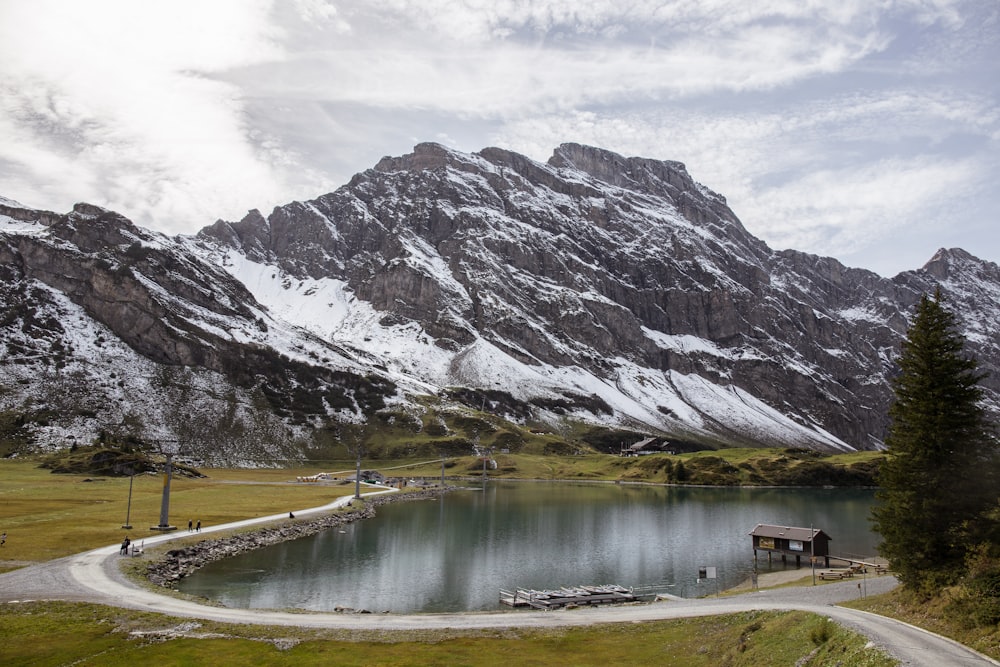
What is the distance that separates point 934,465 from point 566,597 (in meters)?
27.9

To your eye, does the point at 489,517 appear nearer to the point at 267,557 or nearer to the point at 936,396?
the point at 267,557

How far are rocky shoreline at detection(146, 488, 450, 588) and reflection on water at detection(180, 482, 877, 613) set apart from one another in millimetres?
1660

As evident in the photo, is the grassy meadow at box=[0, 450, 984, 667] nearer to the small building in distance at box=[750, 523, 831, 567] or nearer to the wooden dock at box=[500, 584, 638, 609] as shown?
the wooden dock at box=[500, 584, 638, 609]

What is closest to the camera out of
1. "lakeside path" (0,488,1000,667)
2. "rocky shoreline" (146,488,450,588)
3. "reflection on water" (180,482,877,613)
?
"lakeside path" (0,488,1000,667)

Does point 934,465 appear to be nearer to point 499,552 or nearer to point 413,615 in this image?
point 413,615

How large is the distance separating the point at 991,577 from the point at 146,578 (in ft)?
193

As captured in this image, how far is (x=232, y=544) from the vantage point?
251 feet

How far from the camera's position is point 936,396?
131ft

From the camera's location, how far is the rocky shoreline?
60.3 metres

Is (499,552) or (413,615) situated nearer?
(413,615)

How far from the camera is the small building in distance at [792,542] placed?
7900cm

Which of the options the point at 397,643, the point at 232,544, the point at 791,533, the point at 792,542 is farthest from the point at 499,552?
the point at 397,643

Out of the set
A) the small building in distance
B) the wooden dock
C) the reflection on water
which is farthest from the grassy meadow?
the small building in distance


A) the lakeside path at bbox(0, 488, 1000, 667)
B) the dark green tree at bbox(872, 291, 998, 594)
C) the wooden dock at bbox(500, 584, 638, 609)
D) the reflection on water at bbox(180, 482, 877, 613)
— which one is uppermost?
the dark green tree at bbox(872, 291, 998, 594)
